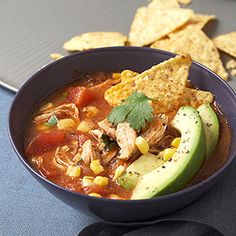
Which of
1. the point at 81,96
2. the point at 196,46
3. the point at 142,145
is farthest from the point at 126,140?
the point at 196,46

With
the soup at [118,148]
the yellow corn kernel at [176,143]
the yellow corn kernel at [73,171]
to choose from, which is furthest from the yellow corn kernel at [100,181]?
the yellow corn kernel at [176,143]

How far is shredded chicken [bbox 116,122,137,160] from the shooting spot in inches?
86.4

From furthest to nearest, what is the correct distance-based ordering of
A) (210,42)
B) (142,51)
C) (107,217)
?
1. (210,42)
2. (142,51)
3. (107,217)

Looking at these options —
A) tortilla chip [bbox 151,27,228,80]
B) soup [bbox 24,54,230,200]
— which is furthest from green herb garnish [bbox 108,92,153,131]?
tortilla chip [bbox 151,27,228,80]

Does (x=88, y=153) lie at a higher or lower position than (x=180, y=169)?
lower

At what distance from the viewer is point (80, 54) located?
2.80 meters

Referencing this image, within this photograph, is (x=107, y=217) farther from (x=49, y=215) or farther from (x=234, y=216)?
(x=234, y=216)

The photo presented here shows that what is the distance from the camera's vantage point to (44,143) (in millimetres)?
2379

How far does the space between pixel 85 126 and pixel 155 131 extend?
1.23ft

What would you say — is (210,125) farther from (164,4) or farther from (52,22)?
(52,22)

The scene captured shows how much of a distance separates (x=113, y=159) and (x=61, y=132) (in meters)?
0.31

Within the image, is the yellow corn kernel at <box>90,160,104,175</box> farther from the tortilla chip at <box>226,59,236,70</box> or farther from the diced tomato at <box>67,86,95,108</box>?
the tortilla chip at <box>226,59,236,70</box>

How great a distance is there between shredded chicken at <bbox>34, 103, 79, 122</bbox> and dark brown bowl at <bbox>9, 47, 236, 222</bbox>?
0.08 meters

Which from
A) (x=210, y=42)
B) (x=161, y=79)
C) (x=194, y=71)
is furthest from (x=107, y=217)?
(x=210, y=42)
